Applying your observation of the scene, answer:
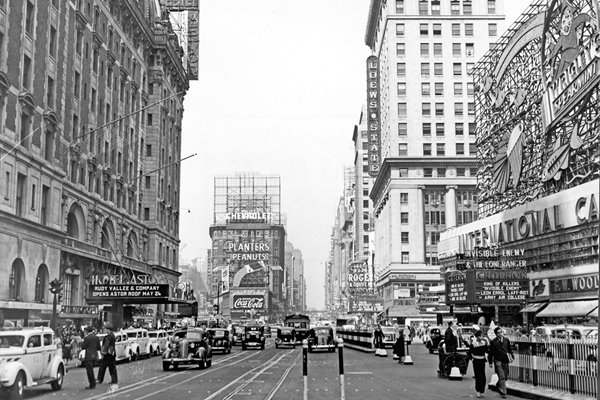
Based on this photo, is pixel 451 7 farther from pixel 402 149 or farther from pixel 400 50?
pixel 402 149

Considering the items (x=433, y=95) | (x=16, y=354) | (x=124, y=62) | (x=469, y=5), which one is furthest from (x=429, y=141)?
(x=16, y=354)

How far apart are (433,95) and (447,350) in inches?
3650

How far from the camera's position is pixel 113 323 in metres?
59.2

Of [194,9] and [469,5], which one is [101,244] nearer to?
[194,9]

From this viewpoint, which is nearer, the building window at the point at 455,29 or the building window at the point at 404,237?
the building window at the point at 404,237

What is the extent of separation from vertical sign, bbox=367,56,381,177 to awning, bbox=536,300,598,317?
76.7 m

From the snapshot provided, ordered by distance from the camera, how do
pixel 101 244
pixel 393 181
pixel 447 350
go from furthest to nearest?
1. pixel 393 181
2. pixel 101 244
3. pixel 447 350

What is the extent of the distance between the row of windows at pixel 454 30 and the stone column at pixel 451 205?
25491mm

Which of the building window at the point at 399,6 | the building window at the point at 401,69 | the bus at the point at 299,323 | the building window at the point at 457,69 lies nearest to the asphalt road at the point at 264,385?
the bus at the point at 299,323

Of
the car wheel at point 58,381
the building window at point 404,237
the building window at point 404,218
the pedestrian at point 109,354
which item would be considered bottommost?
the car wheel at point 58,381

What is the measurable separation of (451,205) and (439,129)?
41.6ft

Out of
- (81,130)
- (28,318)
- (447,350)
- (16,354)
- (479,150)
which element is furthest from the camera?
(479,150)

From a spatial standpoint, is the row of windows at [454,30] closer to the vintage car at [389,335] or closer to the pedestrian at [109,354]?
the vintage car at [389,335]

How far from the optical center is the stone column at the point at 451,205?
371ft
